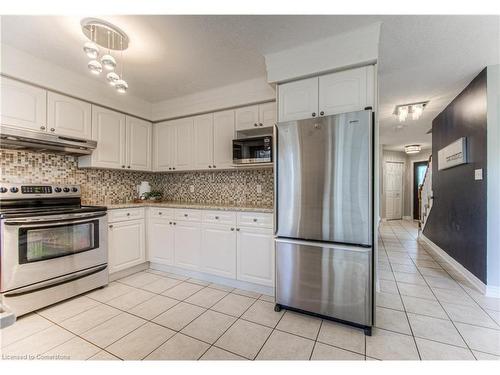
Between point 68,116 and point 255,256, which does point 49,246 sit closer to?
point 68,116

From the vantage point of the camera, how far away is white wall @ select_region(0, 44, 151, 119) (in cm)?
219

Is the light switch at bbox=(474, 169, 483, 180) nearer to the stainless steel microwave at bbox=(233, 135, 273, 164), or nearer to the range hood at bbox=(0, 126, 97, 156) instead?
the stainless steel microwave at bbox=(233, 135, 273, 164)

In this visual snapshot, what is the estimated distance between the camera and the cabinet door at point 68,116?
2.52 metres

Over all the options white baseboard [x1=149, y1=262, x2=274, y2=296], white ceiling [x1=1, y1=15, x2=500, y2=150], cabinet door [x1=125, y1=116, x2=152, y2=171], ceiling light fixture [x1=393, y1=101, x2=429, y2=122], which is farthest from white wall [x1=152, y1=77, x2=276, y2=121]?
ceiling light fixture [x1=393, y1=101, x2=429, y2=122]

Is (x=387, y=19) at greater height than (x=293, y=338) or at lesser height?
greater

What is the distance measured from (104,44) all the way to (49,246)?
195 cm

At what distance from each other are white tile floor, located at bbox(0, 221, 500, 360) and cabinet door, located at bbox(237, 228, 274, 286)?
0.64ft

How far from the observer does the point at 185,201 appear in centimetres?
369

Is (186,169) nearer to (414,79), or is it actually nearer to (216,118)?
(216,118)

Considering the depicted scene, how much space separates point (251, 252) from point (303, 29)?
2137mm

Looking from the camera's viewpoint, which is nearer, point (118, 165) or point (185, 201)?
point (118, 165)

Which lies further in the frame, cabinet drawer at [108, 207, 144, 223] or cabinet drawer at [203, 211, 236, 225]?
cabinet drawer at [108, 207, 144, 223]

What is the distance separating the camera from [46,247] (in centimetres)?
224
